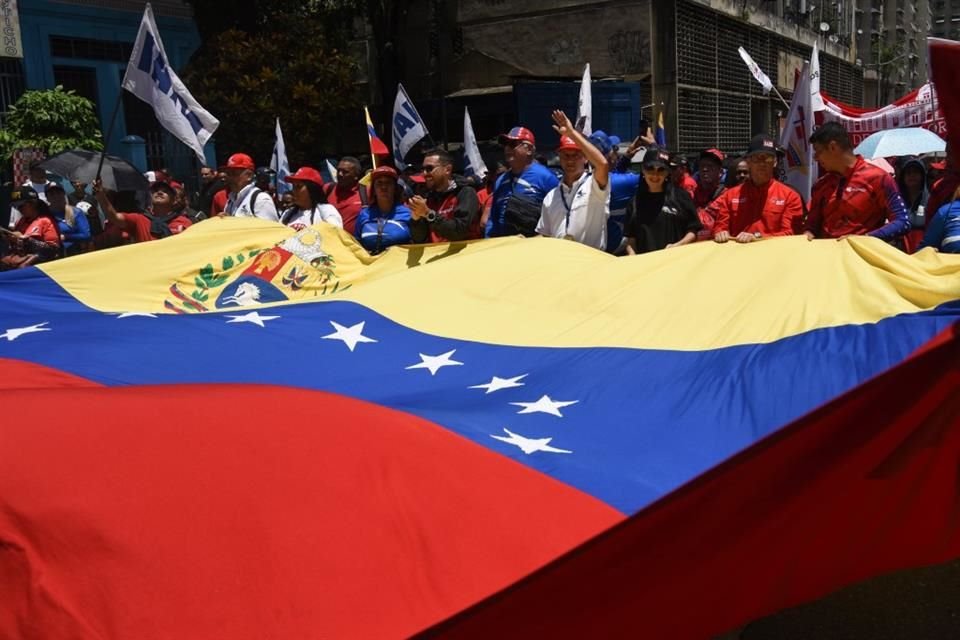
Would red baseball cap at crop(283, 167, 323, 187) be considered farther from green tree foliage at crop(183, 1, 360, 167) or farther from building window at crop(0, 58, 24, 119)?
green tree foliage at crop(183, 1, 360, 167)

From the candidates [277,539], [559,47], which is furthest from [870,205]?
[559,47]

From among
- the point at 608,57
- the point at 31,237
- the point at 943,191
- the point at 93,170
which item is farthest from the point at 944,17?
the point at 31,237

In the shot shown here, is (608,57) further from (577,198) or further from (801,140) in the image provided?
(577,198)

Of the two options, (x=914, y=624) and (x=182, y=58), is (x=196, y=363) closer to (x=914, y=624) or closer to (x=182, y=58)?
(x=914, y=624)

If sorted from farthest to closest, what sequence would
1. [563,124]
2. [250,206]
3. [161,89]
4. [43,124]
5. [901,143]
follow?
[43,124]
[901,143]
[161,89]
[250,206]
[563,124]

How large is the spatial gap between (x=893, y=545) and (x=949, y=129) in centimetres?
121

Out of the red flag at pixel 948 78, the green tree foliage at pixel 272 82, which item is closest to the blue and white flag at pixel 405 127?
the red flag at pixel 948 78

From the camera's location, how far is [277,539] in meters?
2.13

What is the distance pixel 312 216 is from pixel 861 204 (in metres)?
4.01

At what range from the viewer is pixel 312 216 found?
7.15 metres

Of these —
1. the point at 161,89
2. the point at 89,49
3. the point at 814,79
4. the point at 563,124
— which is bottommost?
the point at 563,124

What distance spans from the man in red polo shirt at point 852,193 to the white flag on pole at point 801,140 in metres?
1.56

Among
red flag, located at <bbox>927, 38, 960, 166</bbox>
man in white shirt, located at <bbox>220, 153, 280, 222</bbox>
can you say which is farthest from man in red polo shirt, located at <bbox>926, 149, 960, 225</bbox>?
man in white shirt, located at <bbox>220, 153, 280, 222</bbox>

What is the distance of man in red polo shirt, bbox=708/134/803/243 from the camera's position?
559 centimetres
